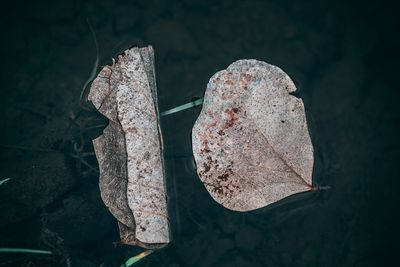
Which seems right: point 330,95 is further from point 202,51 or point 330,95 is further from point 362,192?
point 202,51

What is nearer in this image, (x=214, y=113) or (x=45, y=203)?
(x=214, y=113)

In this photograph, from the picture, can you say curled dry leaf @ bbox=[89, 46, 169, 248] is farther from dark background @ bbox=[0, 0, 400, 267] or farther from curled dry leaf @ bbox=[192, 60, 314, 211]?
dark background @ bbox=[0, 0, 400, 267]

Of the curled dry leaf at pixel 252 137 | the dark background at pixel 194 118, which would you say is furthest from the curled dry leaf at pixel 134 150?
the dark background at pixel 194 118

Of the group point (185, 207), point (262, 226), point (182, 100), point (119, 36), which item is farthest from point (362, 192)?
point (119, 36)

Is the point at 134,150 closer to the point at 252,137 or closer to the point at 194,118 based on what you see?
the point at 252,137

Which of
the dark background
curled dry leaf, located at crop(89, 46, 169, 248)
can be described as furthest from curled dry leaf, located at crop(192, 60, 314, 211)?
the dark background

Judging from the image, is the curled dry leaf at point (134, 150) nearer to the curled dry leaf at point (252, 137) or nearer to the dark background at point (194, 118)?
the curled dry leaf at point (252, 137)
